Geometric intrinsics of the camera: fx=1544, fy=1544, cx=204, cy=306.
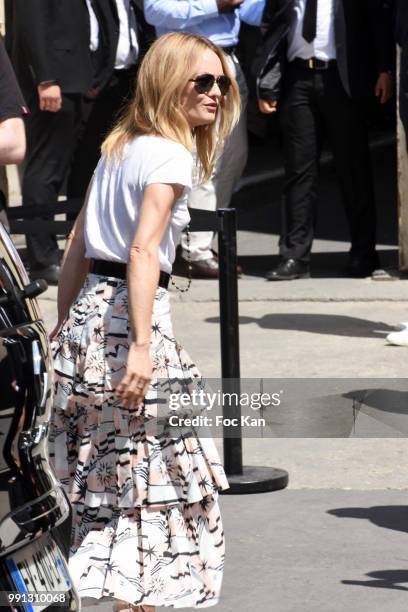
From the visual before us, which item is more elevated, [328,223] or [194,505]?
[194,505]

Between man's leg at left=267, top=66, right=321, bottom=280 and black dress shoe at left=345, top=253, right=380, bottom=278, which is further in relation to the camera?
black dress shoe at left=345, top=253, right=380, bottom=278

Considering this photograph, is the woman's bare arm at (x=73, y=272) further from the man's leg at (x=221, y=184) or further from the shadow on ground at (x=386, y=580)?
the man's leg at (x=221, y=184)

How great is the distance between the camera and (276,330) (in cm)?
842

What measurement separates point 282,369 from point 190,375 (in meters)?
3.24

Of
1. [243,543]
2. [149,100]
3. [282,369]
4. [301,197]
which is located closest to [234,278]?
[243,543]

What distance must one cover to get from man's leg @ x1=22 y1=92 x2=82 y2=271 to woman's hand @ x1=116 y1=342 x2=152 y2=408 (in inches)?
208

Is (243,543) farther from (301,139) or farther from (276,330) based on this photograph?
(301,139)

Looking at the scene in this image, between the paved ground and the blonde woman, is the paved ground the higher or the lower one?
the lower one

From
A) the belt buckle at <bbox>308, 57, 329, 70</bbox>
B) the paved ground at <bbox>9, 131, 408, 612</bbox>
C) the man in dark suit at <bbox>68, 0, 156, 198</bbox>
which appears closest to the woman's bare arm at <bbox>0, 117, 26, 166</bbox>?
the paved ground at <bbox>9, 131, 408, 612</bbox>

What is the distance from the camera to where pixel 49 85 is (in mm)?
9047

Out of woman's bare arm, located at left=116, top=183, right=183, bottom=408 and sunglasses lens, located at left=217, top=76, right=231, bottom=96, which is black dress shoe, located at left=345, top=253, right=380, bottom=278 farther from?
woman's bare arm, located at left=116, top=183, right=183, bottom=408

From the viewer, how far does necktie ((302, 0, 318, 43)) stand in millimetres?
9086

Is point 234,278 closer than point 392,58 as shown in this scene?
Yes

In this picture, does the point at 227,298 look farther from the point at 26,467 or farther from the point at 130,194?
the point at 26,467
